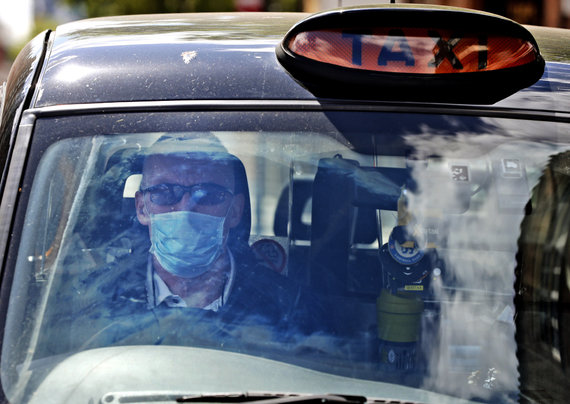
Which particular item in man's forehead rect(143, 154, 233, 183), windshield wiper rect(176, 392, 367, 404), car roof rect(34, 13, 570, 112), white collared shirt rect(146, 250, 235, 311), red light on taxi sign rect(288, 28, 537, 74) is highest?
red light on taxi sign rect(288, 28, 537, 74)

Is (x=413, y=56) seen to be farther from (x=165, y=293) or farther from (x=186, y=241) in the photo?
(x=165, y=293)

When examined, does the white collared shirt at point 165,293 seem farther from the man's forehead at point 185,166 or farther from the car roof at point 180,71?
the car roof at point 180,71

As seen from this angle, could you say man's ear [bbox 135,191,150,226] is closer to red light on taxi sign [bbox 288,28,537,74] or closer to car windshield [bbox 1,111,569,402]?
car windshield [bbox 1,111,569,402]

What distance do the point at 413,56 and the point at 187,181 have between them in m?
0.65

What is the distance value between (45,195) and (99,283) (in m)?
0.24

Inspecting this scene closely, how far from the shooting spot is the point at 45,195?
1954 millimetres

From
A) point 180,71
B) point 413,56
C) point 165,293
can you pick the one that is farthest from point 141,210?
point 413,56

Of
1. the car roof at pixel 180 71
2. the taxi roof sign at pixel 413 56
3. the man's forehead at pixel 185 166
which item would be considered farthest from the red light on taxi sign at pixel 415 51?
the man's forehead at pixel 185 166

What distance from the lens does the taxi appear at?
1877 millimetres

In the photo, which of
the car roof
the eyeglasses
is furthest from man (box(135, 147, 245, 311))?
the car roof

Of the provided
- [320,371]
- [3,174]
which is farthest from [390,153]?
[3,174]

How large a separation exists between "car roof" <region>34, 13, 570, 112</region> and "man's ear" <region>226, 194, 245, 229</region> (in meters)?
0.26

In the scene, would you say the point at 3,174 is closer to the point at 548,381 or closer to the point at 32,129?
the point at 32,129

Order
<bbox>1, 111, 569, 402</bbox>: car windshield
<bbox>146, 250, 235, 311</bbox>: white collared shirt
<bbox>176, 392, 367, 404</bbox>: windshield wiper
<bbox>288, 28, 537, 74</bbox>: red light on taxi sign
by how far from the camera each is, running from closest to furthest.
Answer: <bbox>176, 392, 367, 404</bbox>: windshield wiper → <bbox>1, 111, 569, 402</bbox>: car windshield → <bbox>146, 250, 235, 311</bbox>: white collared shirt → <bbox>288, 28, 537, 74</bbox>: red light on taxi sign
